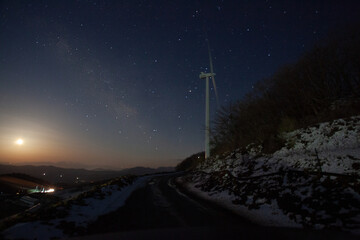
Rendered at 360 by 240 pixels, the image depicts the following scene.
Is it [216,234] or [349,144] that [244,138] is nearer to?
[349,144]

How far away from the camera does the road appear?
99.8 inches

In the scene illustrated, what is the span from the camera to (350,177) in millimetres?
7805

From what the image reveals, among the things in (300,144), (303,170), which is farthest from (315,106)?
(303,170)

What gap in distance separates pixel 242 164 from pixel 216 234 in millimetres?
14269

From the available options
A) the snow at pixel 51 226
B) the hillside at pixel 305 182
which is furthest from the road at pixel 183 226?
the hillside at pixel 305 182

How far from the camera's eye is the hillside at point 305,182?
254 inches

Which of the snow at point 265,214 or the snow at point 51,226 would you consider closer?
the snow at point 51,226

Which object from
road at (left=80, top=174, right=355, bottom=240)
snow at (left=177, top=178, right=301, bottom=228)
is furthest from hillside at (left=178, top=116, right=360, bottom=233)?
road at (left=80, top=174, right=355, bottom=240)

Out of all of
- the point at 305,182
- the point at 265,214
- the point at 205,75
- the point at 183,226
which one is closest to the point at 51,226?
the point at 183,226

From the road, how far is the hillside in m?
1.46

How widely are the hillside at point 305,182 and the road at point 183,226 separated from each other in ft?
4.79

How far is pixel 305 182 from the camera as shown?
354 inches

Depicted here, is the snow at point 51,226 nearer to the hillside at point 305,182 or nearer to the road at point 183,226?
the road at point 183,226

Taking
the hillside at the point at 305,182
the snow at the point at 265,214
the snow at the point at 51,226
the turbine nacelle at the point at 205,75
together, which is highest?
the turbine nacelle at the point at 205,75
